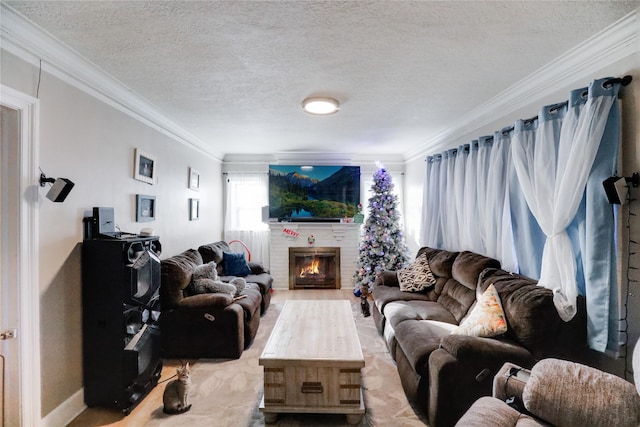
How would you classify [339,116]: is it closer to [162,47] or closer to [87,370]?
[162,47]

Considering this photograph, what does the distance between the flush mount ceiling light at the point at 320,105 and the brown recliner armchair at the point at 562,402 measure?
2.58m

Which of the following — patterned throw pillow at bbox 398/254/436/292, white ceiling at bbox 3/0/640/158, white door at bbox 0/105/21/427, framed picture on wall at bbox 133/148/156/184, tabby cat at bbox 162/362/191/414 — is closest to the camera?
white ceiling at bbox 3/0/640/158

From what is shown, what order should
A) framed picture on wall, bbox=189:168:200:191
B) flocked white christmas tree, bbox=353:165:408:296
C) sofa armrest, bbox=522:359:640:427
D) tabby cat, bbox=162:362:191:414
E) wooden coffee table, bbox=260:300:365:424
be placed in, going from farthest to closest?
flocked white christmas tree, bbox=353:165:408:296 < framed picture on wall, bbox=189:168:200:191 < tabby cat, bbox=162:362:191:414 < wooden coffee table, bbox=260:300:365:424 < sofa armrest, bbox=522:359:640:427

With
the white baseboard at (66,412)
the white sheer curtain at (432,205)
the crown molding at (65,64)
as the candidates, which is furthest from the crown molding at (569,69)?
the white baseboard at (66,412)

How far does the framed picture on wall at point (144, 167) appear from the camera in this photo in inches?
122

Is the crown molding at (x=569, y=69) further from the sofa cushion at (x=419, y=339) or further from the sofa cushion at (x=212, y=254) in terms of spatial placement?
the sofa cushion at (x=212, y=254)

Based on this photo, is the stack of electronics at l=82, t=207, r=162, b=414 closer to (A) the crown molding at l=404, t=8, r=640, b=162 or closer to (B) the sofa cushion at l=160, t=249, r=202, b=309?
(B) the sofa cushion at l=160, t=249, r=202, b=309

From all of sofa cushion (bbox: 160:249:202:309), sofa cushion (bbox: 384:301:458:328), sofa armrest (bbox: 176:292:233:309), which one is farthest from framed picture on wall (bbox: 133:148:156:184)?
sofa cushion (bbox: 384:301:458:328)

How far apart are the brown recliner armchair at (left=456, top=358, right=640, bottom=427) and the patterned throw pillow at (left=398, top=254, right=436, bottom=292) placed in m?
2.21

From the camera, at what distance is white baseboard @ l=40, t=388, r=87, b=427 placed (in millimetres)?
2045

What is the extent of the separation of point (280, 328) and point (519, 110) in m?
2.97

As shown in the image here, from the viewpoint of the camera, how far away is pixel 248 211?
618 cm

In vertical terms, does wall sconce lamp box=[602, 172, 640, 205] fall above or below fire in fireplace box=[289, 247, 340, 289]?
above

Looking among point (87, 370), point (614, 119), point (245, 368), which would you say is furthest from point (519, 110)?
point (87, 370)
